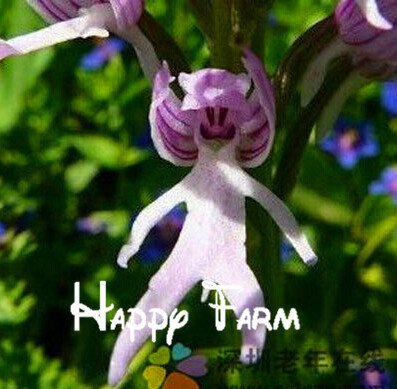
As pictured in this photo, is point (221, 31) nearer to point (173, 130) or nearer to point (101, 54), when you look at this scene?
point (173, 130)

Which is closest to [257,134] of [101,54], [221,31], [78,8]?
[221,31]

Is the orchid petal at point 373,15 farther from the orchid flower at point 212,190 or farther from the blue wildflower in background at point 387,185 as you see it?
the blue wildflower in background at point 387,185

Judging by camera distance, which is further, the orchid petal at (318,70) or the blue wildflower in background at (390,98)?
the blue wildflower in background at (390,98)

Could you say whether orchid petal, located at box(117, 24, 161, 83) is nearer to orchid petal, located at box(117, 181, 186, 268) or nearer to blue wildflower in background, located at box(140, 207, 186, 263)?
orchid petal, located at box(117, 181, 186, 268)

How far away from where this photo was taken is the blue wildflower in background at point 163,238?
6.61ft

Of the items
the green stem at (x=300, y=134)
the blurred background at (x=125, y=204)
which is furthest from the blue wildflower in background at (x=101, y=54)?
the green stem at (x=300, y=134)

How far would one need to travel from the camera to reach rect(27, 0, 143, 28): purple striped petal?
1211mm

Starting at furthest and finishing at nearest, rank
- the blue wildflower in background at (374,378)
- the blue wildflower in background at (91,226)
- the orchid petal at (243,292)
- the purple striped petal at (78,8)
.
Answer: the blue wildflower in background at (91,226) → the blue wildflower in background at (374,378) → the purple striped petal at (78,8) → the orchid petal at (243,292)

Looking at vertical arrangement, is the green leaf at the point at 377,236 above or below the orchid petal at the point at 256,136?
above

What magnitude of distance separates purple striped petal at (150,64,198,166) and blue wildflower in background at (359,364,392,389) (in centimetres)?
59

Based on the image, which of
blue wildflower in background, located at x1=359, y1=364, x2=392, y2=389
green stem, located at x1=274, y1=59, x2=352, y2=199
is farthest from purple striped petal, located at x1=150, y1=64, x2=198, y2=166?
blue wildflower in background, located at x1=359, y1=364, x2=392, y2=389

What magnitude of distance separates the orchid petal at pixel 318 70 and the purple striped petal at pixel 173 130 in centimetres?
12

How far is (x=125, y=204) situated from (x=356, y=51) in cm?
85

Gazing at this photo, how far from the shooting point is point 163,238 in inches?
81.2
